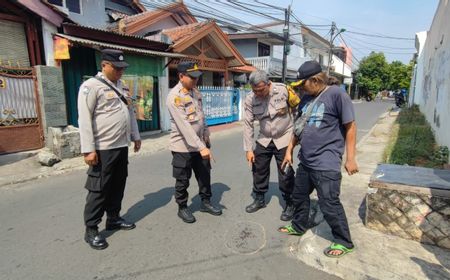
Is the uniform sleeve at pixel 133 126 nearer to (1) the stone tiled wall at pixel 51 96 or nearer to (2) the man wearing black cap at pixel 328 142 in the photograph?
(2) the man wearing black cap at pixel 328 142

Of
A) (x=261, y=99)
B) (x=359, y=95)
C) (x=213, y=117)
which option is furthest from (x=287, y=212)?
(x=359, y=95)

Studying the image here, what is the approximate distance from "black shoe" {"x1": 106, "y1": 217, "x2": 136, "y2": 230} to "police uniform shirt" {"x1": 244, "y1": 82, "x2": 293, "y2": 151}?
5.62ft

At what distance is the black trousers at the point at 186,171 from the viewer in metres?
3.24

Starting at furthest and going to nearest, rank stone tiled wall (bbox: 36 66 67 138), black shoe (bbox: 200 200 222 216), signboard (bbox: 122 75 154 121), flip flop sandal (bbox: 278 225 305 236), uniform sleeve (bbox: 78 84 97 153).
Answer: signboard (bbox: 122 75 154 121)
stone tiled wall (bbox: 36 66 67 138)
black shoe (bbox: 200 200 222 216)
flip flop sandal (bbox: 278 225 305 236)
uniform sleeve (bbox: 78 84 97 153)

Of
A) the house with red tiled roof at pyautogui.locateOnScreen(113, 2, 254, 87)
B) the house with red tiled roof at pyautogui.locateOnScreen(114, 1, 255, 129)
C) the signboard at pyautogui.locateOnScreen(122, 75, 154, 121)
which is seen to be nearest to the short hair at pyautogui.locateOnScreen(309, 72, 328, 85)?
the signboard at pyautogui.locateOnScreen(122, 75, 154, 121)

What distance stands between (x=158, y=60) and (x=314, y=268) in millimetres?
8601

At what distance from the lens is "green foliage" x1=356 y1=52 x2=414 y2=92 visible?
132 ft

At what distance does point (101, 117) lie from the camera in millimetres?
2756

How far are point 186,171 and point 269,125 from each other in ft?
3.47

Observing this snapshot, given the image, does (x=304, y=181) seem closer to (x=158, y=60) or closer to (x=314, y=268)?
(x=314, y=268)

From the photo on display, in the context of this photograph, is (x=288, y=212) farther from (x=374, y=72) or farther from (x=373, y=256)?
(x=374, y=72)

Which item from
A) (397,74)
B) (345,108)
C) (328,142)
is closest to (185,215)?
(328,142)

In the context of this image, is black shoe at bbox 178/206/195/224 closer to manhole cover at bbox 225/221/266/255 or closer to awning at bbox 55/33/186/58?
manhole cover at bbox 225/221/266/255

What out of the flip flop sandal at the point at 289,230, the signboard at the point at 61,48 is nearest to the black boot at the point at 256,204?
the flip flop sandal at the point at 289,230
